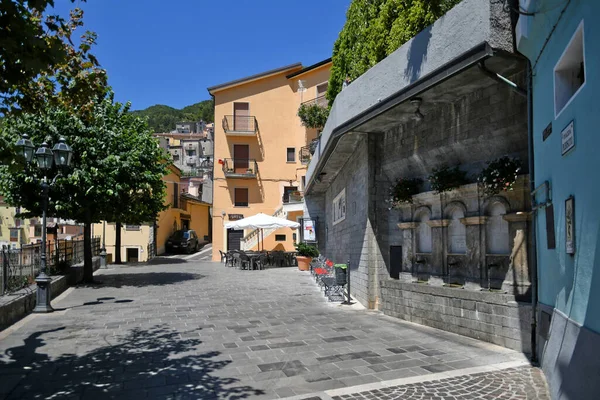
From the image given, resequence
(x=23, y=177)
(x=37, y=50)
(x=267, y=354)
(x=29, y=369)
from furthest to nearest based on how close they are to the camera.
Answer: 1. (x=23, y=177)
2. (x=267, y=354)
3. (x=29, y=369)
4. (x=37, y=50)

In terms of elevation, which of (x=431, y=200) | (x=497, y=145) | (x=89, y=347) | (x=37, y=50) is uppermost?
(x=37, y=50)

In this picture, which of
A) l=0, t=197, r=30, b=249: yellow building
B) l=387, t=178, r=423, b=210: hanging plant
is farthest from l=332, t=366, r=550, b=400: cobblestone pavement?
l=0, t=197, r=30, b=249: yellow building

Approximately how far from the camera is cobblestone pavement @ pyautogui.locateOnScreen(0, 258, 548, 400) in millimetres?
4895

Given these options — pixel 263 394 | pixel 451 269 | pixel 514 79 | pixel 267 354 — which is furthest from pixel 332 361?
pixel 514 79

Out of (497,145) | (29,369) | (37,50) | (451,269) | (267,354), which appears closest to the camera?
(37,50)

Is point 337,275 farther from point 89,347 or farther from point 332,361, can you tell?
point 89,347

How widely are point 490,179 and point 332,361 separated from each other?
328 cm

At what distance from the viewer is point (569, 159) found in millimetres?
4059

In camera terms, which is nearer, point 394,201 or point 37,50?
point 37,50

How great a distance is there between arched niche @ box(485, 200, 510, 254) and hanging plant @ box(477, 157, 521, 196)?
342 mm

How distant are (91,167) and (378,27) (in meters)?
9.20

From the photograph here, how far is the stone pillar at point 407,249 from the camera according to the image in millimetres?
8424

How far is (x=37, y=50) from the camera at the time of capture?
403cm

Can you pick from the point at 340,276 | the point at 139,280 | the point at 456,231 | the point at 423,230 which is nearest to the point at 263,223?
the point at 139,280
